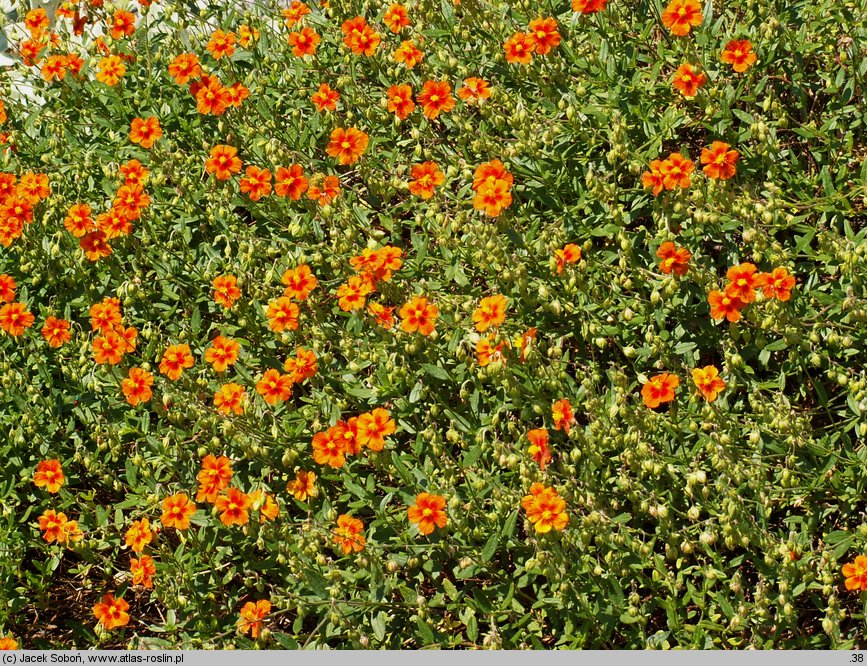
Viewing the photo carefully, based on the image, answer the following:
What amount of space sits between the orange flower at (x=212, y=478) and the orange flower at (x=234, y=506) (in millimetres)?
71

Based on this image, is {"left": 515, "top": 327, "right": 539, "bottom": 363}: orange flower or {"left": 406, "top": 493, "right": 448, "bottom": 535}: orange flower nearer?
{"left": 406, "top": 493, "right": 448, "bottom": 535}: orange flower

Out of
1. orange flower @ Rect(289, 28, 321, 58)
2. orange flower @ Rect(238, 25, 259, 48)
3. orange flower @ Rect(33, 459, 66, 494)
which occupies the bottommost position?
orange flower @ Rect(33, 459, 66, 494)

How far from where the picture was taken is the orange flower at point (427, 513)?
361cm

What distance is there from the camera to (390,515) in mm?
3986

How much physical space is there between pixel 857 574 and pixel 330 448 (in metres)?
1.82

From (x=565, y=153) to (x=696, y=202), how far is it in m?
0.73

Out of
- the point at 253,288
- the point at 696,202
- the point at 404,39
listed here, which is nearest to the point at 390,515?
the point at 253,288

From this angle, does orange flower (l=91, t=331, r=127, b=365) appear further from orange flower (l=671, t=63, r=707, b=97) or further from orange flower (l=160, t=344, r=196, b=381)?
orange flower (l=671, t=63, r=707, b=97)

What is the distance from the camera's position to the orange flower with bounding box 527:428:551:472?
3.60 meters

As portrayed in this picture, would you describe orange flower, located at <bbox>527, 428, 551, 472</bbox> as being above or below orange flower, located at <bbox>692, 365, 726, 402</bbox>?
below

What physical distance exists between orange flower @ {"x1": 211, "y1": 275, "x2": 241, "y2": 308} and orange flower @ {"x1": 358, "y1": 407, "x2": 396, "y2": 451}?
882mm

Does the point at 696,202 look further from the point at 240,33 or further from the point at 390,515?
the point at 240,33

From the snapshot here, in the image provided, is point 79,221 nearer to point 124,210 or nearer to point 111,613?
point 124,210

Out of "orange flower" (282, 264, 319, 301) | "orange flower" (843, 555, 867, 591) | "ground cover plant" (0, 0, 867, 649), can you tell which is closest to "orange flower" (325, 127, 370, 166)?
"ground cover plant" (0, 0, 867, 649)
